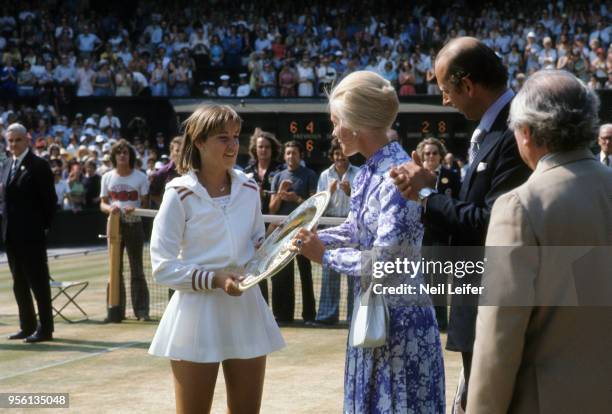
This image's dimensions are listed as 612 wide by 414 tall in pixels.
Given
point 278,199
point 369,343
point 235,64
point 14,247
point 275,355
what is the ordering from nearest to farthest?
point 369,343, point 275,355, point 14,247, point 278,199, point 235,64

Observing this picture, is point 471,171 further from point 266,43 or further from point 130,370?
point 266,43

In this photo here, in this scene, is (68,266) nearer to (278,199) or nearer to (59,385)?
(278,199)

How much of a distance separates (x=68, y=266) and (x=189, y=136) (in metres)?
13.9

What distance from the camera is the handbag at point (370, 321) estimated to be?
3.89 meters

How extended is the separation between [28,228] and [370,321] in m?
6.92

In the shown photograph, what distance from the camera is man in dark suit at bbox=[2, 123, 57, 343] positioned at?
1020 centimetres

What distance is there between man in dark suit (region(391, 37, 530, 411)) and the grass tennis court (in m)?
3.24

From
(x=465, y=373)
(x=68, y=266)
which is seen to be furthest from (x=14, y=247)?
(x=68, y=266)

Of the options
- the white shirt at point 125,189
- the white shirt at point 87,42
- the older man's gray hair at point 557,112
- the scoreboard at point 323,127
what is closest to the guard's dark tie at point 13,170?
the white shirt at point 125,189

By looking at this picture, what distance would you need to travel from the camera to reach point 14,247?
33.6 ft

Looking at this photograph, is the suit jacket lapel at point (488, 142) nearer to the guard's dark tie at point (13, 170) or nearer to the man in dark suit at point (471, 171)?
the man in dark suit at point (471, 171)

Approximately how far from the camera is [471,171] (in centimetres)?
400

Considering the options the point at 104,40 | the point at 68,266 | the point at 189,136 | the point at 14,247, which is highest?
the point at 104,40

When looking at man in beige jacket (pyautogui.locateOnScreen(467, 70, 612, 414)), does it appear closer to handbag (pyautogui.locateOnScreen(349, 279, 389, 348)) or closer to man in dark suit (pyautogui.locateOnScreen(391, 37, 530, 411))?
man in dark suit (pyautogui.locateOnScreen(391, 37, 530, 411))
